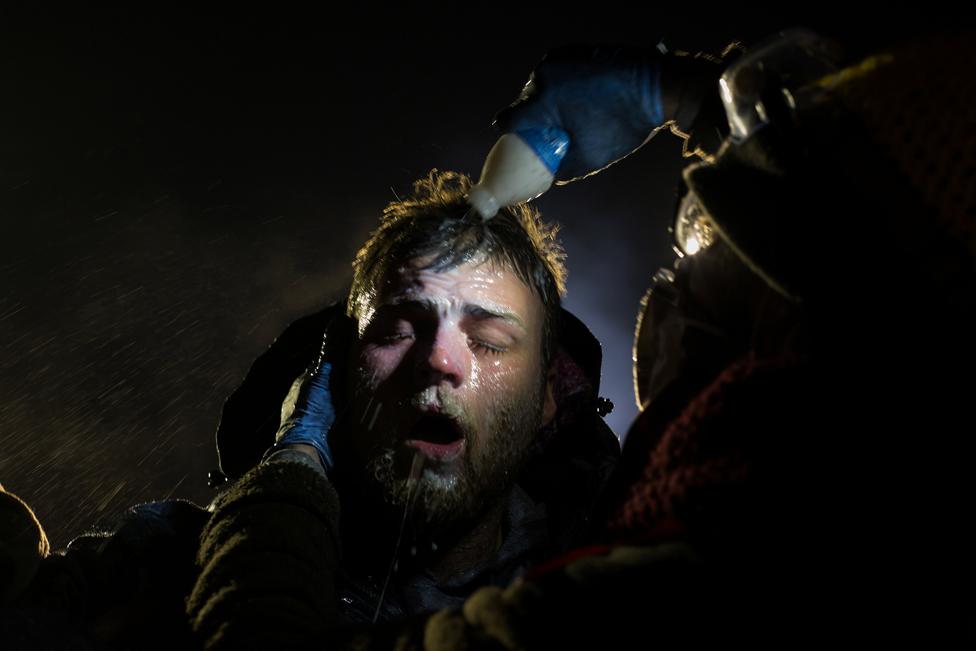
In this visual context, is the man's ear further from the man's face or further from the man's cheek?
the man's cheek

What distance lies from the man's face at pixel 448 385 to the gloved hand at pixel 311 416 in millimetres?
145

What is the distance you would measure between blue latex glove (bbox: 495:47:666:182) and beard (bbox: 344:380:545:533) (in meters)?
1.25

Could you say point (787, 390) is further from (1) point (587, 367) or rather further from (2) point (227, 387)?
(2) point (227, 387)

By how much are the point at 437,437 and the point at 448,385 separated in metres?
0.27

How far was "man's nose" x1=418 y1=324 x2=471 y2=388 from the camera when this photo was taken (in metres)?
2.84

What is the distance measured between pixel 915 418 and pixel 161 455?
45.8 ft

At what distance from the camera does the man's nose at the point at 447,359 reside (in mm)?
2840

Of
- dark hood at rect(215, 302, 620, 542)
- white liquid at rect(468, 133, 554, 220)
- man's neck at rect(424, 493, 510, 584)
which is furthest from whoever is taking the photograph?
dark hood at rect(215, 302, 620, 542)

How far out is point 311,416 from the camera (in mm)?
2963

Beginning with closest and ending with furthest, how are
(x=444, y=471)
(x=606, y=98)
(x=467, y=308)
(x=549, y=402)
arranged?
(x=606, y=98) < (x=444, y=471) < (x=467, y=308) < (x=549, y=402)

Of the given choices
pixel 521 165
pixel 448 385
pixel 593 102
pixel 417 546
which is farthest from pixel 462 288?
pixel 417 546

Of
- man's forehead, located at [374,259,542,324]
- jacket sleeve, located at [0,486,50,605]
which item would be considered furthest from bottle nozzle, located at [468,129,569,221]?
jacket sleeve, located at [0,486,50,605]

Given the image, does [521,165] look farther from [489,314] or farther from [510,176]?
[489,314]

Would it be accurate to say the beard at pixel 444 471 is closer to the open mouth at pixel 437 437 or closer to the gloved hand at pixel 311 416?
the open mouth at pixel 437 437
